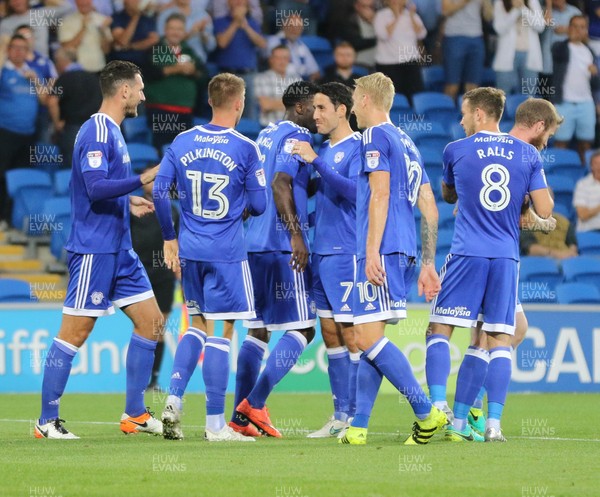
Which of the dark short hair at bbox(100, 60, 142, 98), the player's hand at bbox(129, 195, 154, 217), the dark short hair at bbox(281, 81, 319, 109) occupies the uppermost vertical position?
the dark short hair at bbox(100, 60, 142, 98)

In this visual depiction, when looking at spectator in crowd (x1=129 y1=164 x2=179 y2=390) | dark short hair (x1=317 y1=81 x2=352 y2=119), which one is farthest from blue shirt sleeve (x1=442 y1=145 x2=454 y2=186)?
spectator in crowd (x1=129 y1=164 x2=179 y2=390)

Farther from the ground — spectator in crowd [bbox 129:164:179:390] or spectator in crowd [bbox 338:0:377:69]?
spectator in crowd [bbox 338:0:377:69]

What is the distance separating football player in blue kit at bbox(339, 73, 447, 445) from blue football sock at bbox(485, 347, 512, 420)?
0.59 metres

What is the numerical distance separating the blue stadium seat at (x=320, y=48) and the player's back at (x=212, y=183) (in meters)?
10.3

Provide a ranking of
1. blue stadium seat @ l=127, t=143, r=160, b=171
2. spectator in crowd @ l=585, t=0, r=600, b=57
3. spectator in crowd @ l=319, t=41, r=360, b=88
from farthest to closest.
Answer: spectator in crowd @ l=585, t=0, r=600, b=57
spectator in crowd @ l=319, t=41, r=360, b=88
blue stadium seat @ l=127, t=143, r=160, b=171

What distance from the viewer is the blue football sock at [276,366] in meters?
8.65

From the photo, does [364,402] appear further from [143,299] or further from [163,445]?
[143,299]

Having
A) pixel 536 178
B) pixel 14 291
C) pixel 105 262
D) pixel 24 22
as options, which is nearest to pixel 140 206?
pixel 105 262

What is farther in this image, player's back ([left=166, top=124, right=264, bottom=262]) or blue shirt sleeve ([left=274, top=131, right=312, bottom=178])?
blue shirt sleeve ([left=274, top=131, right=312, bottom=178])

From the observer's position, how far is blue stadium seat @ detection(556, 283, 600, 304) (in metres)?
15.2

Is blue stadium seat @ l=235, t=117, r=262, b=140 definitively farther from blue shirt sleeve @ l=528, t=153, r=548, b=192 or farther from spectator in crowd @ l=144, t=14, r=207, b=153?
blue shirt sleeve @ l=528, t=153, r=548, b=192

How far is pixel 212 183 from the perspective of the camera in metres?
8.17

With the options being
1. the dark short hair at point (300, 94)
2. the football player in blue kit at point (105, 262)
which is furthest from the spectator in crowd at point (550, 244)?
the football player in blue kit at point (105, 262)

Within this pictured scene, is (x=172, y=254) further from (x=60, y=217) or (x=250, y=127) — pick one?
(x=250, y=127)
